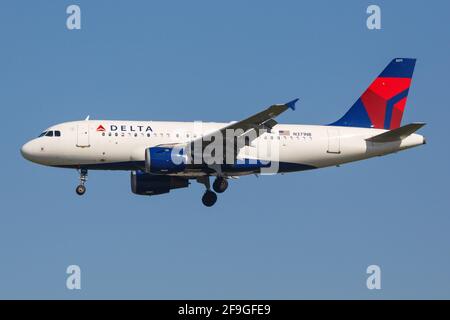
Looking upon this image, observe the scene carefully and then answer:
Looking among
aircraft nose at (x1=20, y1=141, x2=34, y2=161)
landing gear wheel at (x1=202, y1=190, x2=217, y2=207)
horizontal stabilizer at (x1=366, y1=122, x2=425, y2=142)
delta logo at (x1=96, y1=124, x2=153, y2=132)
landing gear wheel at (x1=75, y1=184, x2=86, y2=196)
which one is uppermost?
delta logo at (x1=96, y1=124, x2=153, y2=132)

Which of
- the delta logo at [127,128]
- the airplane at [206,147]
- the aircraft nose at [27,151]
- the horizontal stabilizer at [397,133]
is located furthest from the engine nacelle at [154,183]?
the horizontal stabilizer at [397,133]

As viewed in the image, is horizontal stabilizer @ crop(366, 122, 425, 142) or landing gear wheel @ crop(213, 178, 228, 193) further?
landing gear wheel @ crop(213, 178, 228, 193)

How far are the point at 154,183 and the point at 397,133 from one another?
1339cm

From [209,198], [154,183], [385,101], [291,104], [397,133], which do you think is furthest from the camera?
[385,101]

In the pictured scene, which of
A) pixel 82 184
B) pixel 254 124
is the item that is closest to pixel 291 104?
pixel 254 124

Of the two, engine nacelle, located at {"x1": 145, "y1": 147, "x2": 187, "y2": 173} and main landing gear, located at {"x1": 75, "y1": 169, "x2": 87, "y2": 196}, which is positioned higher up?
engine nacelle, located at {"x1": 145, "y1": 147, "x2": 187, "y2": 173}

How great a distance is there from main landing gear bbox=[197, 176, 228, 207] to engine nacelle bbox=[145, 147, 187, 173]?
3020 mm

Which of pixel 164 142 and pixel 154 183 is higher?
pixel 164 142

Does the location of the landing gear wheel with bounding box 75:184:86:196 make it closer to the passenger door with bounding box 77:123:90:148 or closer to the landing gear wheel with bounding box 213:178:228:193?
the passenger door with bounding box 77:123:90:148

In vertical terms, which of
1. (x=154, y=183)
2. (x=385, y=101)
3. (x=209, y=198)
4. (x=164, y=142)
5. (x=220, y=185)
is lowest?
(x=209, y=198)

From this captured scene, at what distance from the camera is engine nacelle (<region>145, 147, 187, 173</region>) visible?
61.2m

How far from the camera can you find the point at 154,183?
66.1m

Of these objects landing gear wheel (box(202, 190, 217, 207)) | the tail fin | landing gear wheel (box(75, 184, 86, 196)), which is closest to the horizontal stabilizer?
the tail fin

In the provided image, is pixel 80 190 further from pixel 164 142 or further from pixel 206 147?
pixel 206 147
